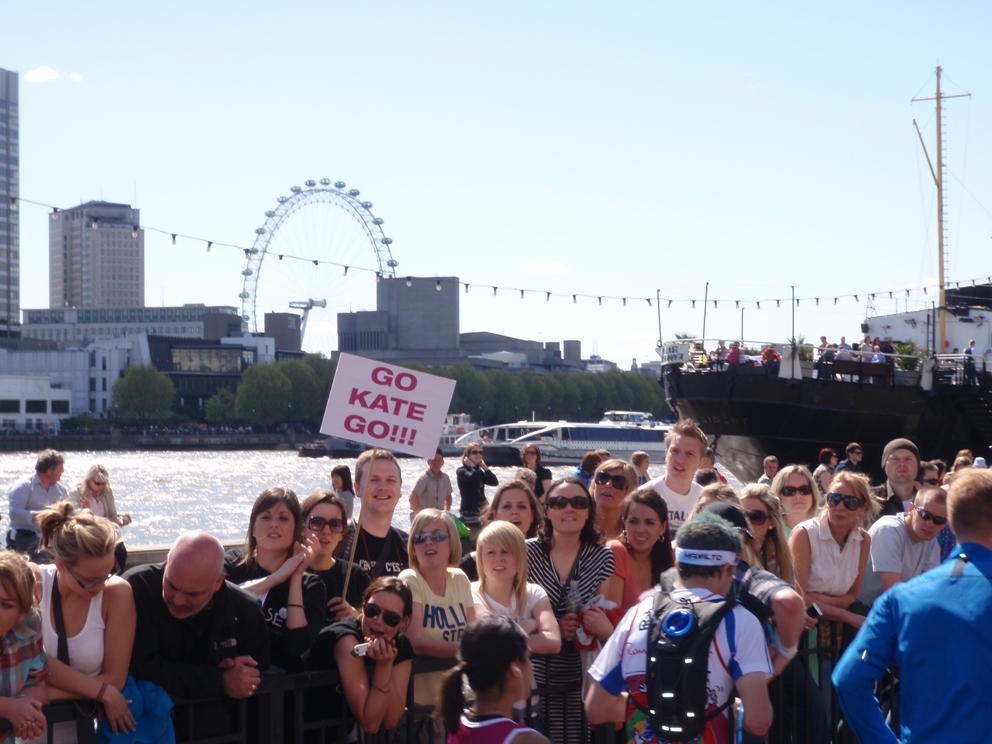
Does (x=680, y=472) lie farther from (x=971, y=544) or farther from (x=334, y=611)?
(x=971, y=544)

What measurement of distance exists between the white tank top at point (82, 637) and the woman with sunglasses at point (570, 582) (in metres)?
1.82

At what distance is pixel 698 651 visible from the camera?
320 centimetres

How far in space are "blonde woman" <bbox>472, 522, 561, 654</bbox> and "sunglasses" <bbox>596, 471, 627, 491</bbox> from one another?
143 centimetres

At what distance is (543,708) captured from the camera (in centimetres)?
480

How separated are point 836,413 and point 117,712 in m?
25.0

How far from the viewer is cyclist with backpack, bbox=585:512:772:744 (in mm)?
3213

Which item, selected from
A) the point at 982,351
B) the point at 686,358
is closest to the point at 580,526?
the point at 686,358

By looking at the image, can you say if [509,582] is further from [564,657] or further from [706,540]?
[706,540]

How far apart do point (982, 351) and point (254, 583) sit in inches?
1246

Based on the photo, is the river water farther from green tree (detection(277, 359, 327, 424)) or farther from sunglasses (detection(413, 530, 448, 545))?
green tree (detection(277, 359, 327, 424))

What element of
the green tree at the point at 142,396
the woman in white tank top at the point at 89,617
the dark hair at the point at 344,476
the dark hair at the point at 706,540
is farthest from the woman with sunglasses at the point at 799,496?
the green tree at the point at 142,396

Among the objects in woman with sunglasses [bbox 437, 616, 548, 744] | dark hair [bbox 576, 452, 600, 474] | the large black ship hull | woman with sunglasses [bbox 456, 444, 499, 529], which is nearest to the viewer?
woman with sunglasses [bbox 437, 616, 548, 744]

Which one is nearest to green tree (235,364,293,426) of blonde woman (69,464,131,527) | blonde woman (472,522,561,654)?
blonde woman (69,464,131,527)

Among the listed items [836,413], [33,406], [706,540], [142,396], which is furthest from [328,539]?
[33,406]
